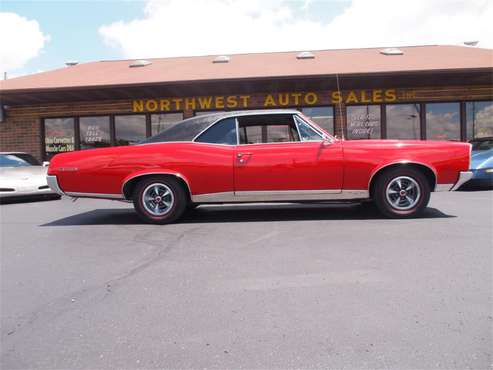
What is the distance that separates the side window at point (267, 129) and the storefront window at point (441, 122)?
9.14 meters

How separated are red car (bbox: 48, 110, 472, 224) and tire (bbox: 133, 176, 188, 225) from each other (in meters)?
0.01

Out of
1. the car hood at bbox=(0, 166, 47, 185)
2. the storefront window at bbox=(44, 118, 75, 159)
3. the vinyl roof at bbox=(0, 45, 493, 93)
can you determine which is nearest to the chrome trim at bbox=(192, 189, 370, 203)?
the car hood at bbox=(0, 166, 47, 185)

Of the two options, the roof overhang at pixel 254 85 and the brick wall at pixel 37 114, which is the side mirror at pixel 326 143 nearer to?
the roof overhang at pixel 254 85

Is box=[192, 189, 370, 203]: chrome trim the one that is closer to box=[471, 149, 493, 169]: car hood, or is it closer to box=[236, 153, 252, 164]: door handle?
box=[236, 153, 252, 164]: door handle

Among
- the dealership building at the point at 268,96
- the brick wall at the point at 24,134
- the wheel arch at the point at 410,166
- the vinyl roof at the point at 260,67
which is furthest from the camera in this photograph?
the brick wall at the point at 24,134

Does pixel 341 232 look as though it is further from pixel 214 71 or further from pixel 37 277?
pixel 214 71

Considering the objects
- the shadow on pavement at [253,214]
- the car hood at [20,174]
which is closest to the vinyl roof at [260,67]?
the car hood at [20,174]

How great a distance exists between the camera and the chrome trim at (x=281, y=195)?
18.4 feet

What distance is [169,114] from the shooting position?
14203mm

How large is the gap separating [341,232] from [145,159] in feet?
8.57

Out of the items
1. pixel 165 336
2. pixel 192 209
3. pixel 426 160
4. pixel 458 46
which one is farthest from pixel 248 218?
pixel 458 46

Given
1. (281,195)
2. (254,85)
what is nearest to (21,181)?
(281,195)

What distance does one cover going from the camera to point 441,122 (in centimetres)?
1358

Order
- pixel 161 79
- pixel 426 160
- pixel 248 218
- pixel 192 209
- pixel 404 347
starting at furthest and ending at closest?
pixel 161 79 → pixel 192 209 → pixel 248 218 → pixel 426 160 → pixel 404 347
